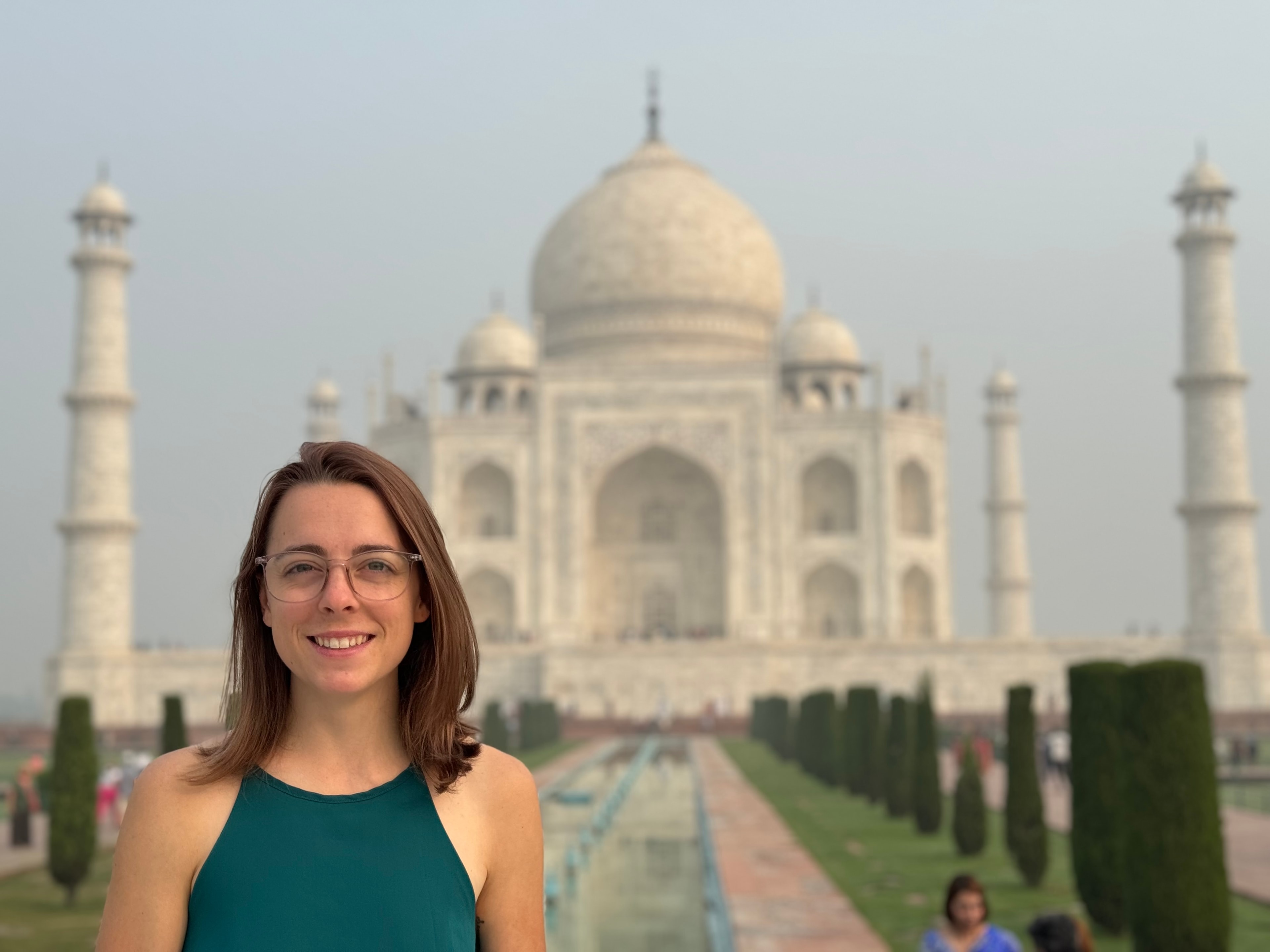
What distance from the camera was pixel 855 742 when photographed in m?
13.4

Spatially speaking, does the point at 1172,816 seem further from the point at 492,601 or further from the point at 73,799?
the point at 492,601

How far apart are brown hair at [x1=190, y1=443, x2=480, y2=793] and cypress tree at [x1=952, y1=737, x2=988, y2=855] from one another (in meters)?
8.12

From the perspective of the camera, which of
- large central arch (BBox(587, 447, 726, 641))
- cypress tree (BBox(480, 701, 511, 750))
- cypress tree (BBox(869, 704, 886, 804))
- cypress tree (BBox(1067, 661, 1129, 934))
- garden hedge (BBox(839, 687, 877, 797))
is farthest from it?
large central arch (BBox(587, 447, 726, 641))

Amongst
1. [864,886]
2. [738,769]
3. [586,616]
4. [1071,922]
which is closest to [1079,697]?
[864,886]

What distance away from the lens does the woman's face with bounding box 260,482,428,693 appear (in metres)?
1.23

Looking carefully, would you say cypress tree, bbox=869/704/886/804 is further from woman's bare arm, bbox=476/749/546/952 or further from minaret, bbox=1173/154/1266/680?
minaret, bbox=1173/154/1266/680

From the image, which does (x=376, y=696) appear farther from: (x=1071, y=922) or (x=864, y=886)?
(x=864, y=886)

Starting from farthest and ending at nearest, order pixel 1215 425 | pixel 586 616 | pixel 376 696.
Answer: pixel 586 616, pixel 1215 425, pixel 376 696

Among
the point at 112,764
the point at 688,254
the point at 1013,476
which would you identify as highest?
the point at 688,254

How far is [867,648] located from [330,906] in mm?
24096

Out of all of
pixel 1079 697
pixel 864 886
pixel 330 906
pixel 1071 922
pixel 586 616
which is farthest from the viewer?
pixel 586 616

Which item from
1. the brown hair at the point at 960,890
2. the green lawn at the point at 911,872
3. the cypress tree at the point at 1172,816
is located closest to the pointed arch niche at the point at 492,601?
the green lawn at the point at 911,872

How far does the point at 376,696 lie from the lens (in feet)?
4.13

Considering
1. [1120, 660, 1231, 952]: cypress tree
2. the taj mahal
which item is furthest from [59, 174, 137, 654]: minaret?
[1120, 660, 1231, 952]: cypress tree
